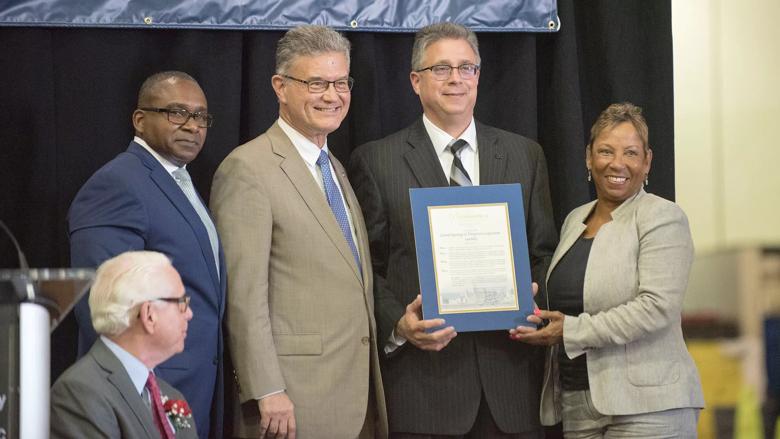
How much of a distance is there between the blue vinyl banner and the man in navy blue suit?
78 cm

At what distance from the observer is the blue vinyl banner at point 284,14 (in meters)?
3.56

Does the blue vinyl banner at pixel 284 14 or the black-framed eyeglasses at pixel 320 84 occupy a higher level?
the blue vinyl banner at pixel 284 14

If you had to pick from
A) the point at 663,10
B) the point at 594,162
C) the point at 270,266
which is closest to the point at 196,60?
the point at 270,266

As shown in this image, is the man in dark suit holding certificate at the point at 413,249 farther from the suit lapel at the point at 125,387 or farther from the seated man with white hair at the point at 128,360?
the suit lapel at the point at 125,387

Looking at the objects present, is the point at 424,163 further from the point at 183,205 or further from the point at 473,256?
the point at 183,205

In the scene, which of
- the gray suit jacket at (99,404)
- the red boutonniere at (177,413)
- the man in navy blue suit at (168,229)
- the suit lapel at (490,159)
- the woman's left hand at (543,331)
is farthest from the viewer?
the suit lapel at (490,159)

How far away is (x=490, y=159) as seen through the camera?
3158mm

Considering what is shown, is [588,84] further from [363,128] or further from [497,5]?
[363,128]

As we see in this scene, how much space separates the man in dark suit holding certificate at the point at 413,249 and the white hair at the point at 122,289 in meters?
0.92

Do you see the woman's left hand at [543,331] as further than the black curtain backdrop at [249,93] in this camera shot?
No

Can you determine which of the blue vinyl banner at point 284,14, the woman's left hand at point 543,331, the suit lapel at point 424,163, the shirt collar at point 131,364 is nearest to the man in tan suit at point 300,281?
the suit lapel at point 424,163

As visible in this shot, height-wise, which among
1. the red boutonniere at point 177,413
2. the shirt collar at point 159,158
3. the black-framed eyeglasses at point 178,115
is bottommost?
the red boutonniere at point 177,413

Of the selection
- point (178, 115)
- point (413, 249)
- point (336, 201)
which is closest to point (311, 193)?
point (336, 201)

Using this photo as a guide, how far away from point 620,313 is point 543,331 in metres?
0.24
